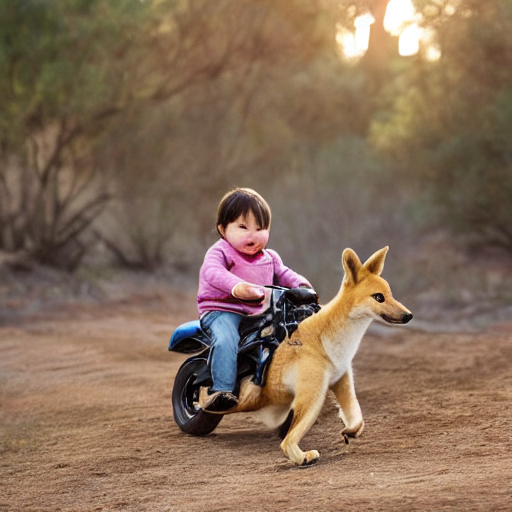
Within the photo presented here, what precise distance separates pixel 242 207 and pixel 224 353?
875mm

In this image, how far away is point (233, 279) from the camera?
4605 mm

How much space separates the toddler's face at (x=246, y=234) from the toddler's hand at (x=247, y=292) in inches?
14.0

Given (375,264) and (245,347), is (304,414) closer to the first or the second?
(245,347)

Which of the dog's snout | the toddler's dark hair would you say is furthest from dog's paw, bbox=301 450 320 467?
the toddler's dark hair

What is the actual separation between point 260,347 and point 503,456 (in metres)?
1.50

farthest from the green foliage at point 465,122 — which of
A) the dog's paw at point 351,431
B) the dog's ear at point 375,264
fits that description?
the dog's paw at point 351,431

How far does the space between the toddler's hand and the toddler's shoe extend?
1.94ft

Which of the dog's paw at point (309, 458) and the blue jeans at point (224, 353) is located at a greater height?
the blue jeans at point (224, 353)

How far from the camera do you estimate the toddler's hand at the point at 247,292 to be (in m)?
4.49

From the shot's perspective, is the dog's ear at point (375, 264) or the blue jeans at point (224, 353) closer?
the dog's ear at point (375, 264)

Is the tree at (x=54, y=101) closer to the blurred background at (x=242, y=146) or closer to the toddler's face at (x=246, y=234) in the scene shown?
the blurred background at (x=242, y=146)

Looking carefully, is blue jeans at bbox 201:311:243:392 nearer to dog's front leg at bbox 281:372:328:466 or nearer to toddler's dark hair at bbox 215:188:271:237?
dog's front leg at bbox 281:372:328:466

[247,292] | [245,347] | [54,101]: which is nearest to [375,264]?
[247,292]

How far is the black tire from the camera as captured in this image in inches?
208
